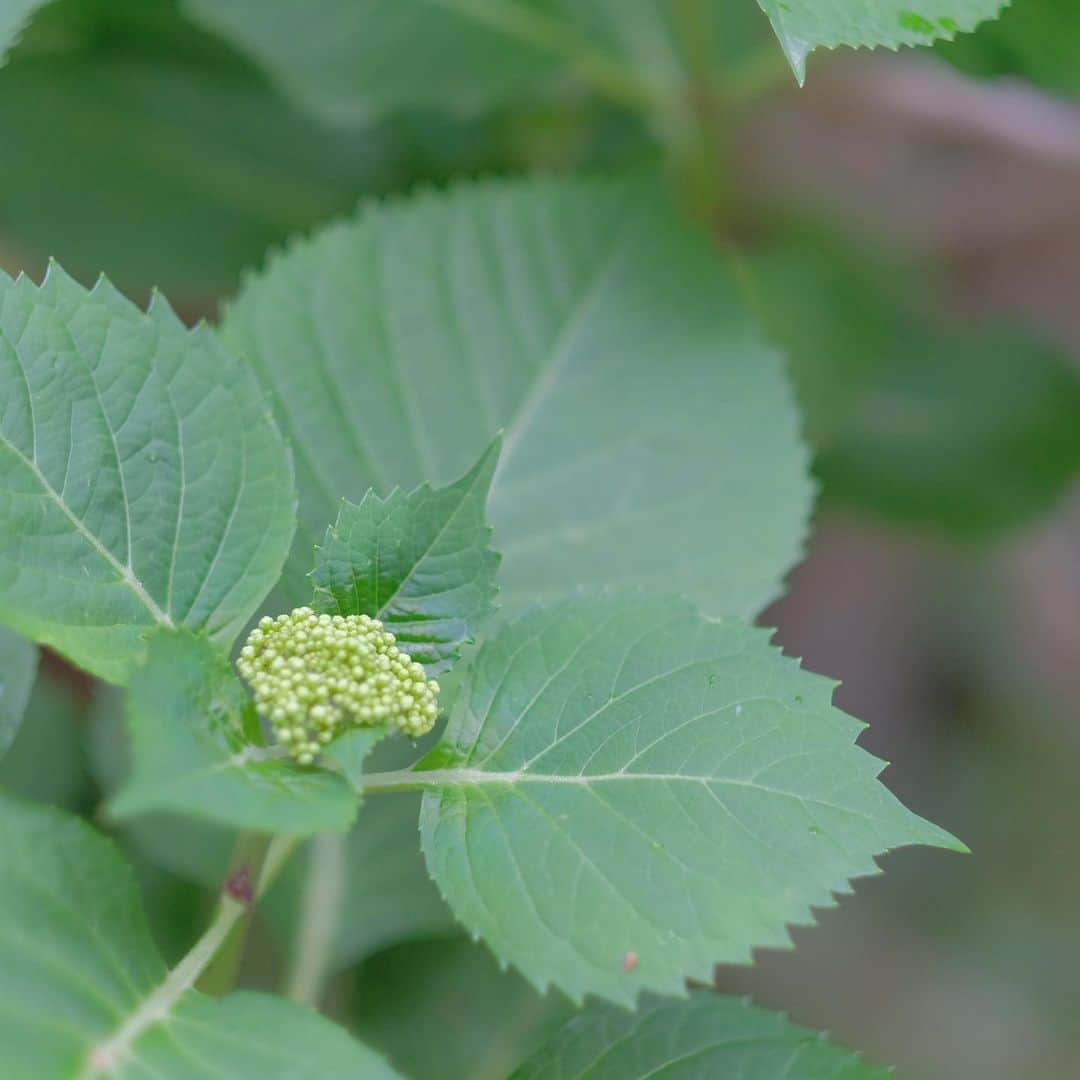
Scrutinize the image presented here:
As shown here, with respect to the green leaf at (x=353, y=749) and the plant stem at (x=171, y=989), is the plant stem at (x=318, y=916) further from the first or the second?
the green leaf at (x=353, y=749)

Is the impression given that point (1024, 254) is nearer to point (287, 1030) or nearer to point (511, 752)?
point (511, 752)

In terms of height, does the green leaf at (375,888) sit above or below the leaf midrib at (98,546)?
below

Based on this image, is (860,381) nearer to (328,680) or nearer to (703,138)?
(703,138)

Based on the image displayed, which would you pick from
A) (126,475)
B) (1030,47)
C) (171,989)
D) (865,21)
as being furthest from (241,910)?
(1030,47)

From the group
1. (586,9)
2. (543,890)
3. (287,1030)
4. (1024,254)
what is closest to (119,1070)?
(287,1030)

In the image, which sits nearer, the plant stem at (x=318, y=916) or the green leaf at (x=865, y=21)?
the green leaf at (x=865, y=21)

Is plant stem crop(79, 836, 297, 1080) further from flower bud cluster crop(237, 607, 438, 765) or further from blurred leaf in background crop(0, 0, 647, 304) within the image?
blurred leaf in background crop(0, 0, 647, 304)

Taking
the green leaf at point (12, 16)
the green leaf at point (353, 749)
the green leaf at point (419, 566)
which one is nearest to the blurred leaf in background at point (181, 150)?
the green leaf at point (12, 16)

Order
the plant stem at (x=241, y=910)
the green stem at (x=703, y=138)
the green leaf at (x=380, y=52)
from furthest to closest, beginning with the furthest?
the green stem at (x=703, y=138), the green leaf at (x=380, y=52), the plant stem at (x=241, y=910)
